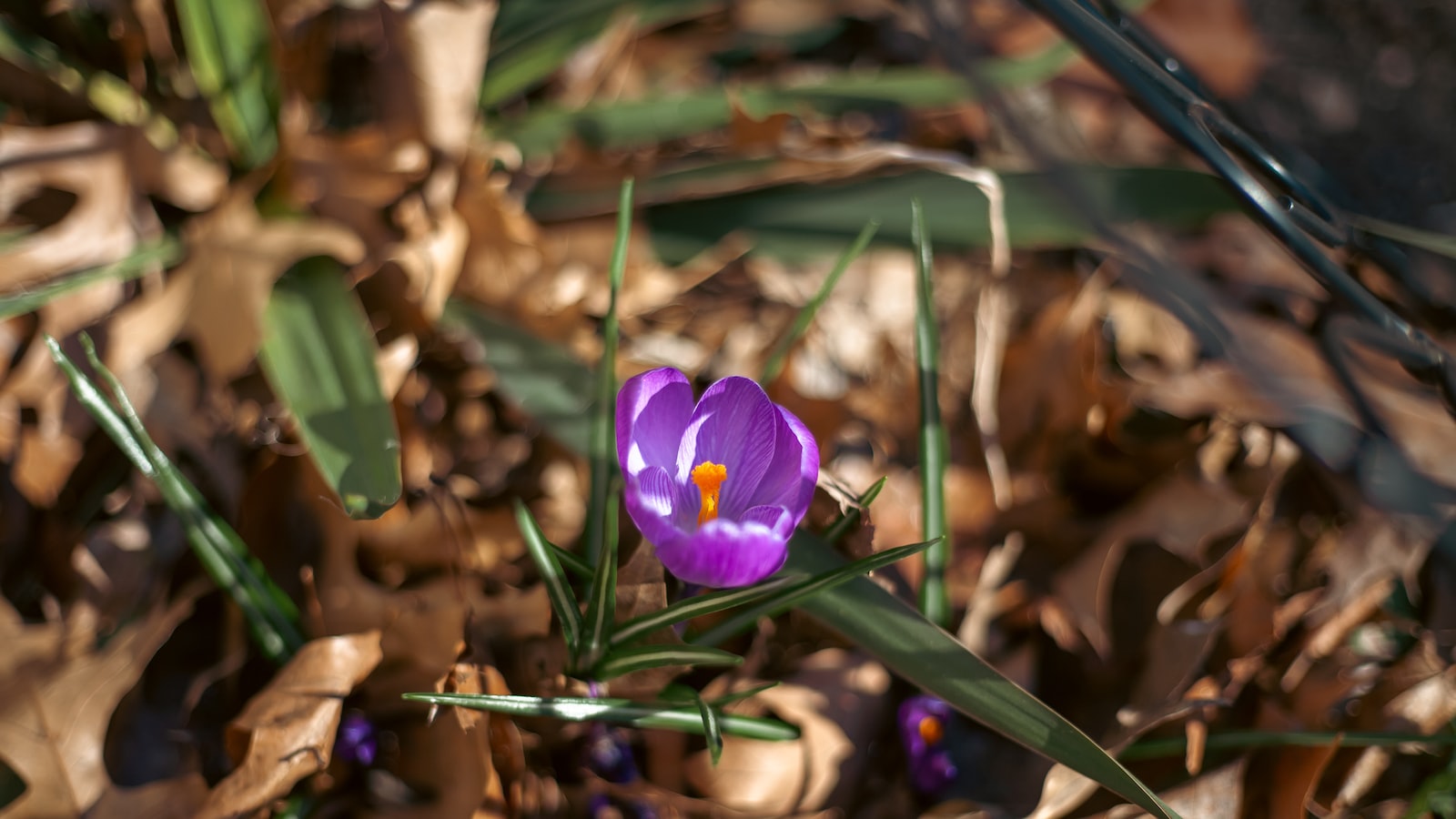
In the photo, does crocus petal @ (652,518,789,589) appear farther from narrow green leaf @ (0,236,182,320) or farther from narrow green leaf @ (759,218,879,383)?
narrow green leaf @ (0,236,182,320)

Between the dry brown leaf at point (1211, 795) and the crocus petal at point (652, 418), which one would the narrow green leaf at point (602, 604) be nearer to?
the crocus petal at point (652, 418)

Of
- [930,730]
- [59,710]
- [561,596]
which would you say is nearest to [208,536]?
[59,710]

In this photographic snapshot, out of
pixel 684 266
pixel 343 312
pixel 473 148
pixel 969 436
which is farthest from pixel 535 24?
pixel 969 436

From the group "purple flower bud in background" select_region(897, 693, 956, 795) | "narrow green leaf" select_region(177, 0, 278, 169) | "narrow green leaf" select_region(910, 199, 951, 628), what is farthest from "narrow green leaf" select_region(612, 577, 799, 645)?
"narrow green leaf" select_region(177, 0, 278, 169)

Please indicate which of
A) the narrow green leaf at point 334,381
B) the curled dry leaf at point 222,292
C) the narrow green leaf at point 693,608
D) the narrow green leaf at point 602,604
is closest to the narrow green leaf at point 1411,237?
the narrow green leaf at point 693,608

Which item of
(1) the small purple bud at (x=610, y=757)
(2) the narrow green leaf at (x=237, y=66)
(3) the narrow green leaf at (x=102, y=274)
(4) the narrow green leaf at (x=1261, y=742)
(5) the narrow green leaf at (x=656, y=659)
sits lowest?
(4) the narrow green leaf at (x=1261, y=742)

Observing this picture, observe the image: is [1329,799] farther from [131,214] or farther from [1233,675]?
[131,214]

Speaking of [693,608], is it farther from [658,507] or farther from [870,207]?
[870,207]
